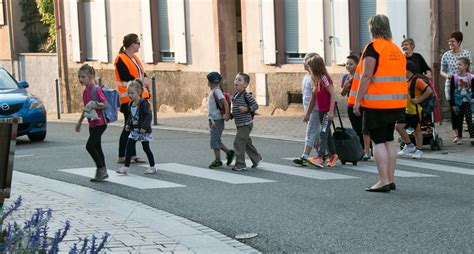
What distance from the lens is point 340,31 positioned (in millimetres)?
21953

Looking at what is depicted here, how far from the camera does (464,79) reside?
1569 centimetres

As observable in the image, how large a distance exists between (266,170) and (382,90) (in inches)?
107

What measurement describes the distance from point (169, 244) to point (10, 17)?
97.2 ft

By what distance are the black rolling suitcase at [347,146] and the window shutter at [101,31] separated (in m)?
18.2

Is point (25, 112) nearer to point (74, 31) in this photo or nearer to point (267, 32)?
point (267, 32)

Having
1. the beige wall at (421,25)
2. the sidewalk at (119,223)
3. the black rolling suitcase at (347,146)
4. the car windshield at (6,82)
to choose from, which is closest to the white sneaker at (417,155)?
the black rolling suitcase at (347,146)

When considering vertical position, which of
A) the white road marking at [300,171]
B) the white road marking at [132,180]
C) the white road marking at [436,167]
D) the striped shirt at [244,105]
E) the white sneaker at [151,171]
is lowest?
the white road marking at [436,167]

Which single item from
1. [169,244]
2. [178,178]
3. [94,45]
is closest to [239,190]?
[178,178]

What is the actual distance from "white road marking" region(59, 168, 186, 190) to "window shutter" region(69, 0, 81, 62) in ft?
62.3

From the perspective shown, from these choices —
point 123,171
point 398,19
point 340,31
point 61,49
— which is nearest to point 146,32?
point 61,49

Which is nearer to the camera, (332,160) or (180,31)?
(332,160)

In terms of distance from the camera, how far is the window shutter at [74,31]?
3234 cm

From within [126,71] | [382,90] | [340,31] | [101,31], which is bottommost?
[382,90]

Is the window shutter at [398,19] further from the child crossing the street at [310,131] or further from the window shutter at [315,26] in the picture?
Answer: the child crossing the street at [310,131]
